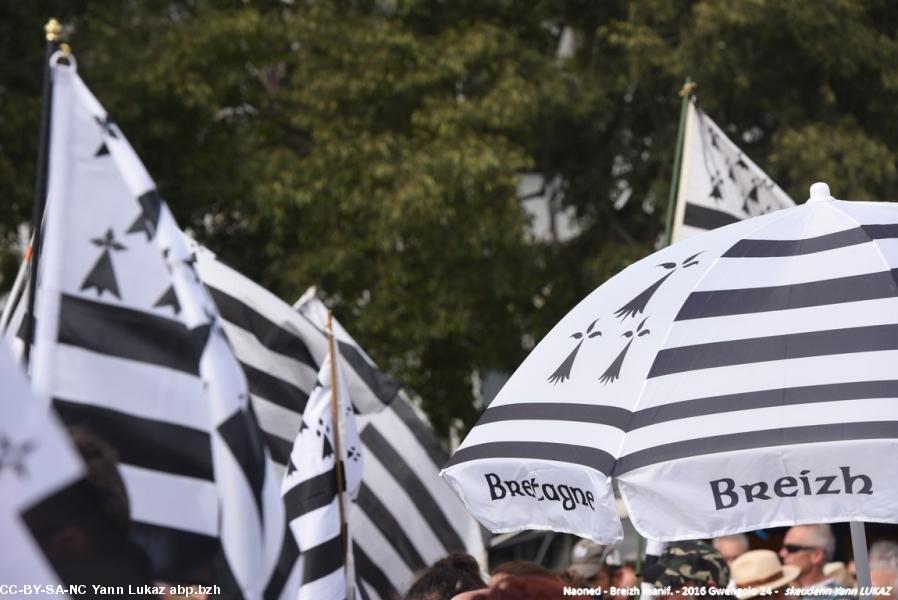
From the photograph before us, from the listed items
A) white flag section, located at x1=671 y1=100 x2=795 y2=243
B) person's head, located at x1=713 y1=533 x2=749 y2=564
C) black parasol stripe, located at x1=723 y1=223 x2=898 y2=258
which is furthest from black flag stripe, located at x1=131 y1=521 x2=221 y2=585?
person's head, located at x1=713 y1=533 x2=749 y2=564

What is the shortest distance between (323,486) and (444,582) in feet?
3.02

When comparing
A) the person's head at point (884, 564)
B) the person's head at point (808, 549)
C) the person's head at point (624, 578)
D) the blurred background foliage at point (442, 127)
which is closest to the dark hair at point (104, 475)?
the person's head at point (884, 564)

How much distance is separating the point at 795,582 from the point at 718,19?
6.44 metres

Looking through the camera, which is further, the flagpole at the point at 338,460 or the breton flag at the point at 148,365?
the flagpole at the point at 338,460

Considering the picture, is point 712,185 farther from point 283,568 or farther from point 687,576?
point 283,568

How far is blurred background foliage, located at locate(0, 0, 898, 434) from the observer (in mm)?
11594

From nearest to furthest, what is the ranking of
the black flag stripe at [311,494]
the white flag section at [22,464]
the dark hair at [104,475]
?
the white flag section at [22,464]
the dark hair at [104,475]
the black flag stripe at [311,494]

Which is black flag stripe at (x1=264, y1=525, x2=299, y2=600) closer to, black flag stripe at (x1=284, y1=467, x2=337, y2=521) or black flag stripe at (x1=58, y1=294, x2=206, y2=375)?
black flag stripe at (x1=58, y1=294, x2=206, y2=375)

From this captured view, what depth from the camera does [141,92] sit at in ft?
40.2

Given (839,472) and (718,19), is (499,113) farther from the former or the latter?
(839,472)

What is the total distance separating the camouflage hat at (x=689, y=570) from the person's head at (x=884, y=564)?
170cm

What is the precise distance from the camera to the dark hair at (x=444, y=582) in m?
4.41

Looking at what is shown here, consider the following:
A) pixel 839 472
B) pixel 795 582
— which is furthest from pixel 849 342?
pixel 795 582

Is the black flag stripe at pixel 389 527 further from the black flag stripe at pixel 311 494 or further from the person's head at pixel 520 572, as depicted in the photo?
the person's head at pixel 520 572
